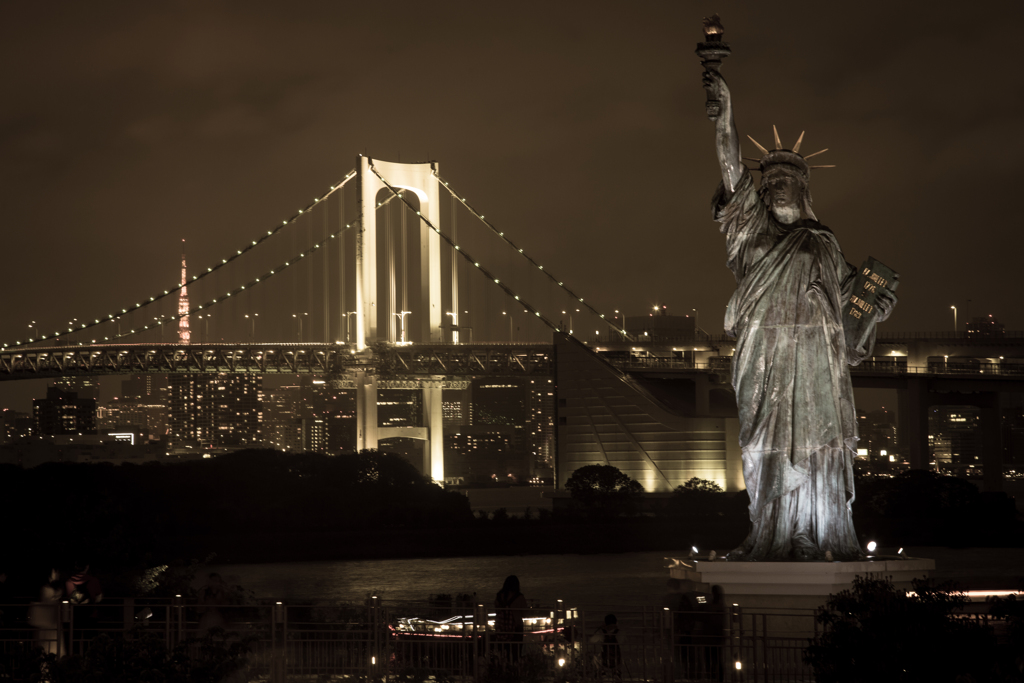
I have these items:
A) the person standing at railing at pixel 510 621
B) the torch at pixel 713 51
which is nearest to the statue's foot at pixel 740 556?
the person standing at railing at pixel 510 621

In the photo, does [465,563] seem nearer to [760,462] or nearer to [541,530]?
[541,530]

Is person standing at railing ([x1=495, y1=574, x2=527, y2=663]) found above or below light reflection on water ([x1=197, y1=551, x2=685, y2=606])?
above

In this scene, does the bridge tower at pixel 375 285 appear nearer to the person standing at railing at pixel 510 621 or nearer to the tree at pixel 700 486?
the tree at pixel 700 486

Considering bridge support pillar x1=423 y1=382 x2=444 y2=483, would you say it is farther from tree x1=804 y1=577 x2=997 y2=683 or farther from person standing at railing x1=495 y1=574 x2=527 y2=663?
tree x1=804 y1=577 x2=997 y2=683

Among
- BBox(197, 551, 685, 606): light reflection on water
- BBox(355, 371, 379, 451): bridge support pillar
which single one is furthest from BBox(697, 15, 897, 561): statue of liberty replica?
BBox(355, 371, 379, 451): bridge support pillar

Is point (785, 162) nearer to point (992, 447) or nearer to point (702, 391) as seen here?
point (702, 391)

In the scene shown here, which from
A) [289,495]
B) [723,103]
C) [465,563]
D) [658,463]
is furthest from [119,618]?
[658,463]
